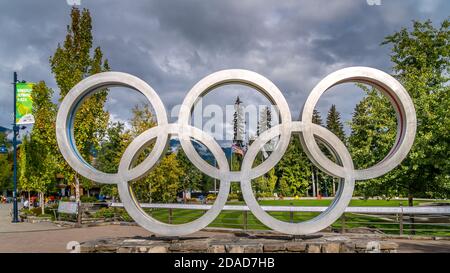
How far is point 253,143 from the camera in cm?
1077

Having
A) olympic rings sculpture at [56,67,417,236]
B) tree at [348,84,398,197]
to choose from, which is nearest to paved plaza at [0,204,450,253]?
olympic rings sculpture at [56,67,417,236]

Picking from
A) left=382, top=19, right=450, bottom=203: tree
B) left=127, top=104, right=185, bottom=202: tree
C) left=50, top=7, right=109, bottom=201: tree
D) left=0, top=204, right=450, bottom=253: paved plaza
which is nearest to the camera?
left=0, top=204, right=450, bottom=253: paved plaza

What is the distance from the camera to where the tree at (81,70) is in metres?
21.3

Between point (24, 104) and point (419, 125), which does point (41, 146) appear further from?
point (419, 125)

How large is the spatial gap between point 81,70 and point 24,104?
14.1ft

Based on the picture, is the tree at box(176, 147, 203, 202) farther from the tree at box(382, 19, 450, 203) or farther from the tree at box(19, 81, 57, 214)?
the tree at box(382, 19, 450, 203)

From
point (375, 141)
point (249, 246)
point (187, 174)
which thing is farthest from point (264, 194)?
point (249, 246)

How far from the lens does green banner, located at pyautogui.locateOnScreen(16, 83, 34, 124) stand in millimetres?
22172

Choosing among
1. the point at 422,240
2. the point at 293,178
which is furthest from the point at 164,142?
the point at 293,178

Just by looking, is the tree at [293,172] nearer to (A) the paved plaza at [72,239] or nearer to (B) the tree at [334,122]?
(B) the tree at [334,122]

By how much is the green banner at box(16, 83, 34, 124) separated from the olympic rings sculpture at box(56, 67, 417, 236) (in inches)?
524

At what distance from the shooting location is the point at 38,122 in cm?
2206

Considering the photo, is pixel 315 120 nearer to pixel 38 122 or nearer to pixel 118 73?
pixel 38 122

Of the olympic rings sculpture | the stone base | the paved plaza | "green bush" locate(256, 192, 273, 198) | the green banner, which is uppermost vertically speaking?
the green banner
